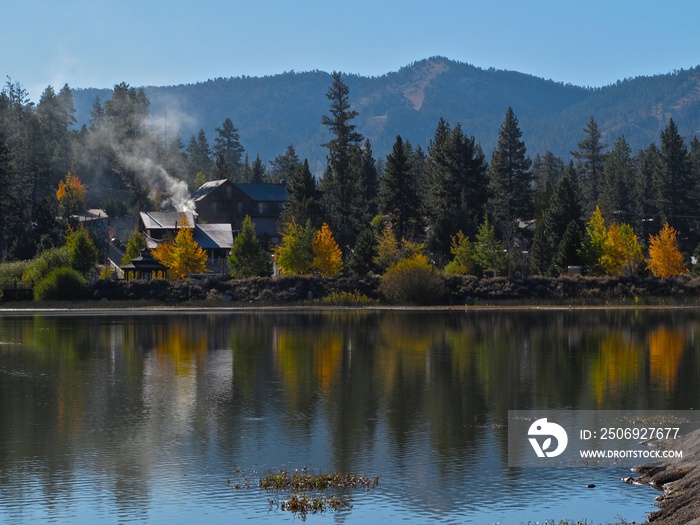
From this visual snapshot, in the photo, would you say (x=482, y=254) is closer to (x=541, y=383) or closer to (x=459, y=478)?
(x=541, y=383)

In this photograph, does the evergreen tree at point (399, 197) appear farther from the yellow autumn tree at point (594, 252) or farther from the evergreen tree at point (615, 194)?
the evergreen tree at point (615, 194)

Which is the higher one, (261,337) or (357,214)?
(357,214)

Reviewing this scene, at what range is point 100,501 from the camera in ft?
80.1

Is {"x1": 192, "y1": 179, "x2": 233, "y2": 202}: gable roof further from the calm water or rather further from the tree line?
the calm water

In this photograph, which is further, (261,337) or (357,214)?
(357,214)

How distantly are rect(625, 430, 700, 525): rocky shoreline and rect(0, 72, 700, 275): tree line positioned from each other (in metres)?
80.1

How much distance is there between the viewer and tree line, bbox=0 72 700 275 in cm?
11075

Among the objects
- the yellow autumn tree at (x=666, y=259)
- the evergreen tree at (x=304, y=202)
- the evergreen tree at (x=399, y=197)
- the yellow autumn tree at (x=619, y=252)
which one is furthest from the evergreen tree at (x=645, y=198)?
the evergreen tree at (x=304, y=202)

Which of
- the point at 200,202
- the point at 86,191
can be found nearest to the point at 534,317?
A: the point at 200,202

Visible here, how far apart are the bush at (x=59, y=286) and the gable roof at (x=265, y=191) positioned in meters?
58.8

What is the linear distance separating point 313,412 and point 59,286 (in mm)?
68153

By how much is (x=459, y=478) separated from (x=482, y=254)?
80.9m

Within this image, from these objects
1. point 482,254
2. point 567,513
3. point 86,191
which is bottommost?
point 567,513

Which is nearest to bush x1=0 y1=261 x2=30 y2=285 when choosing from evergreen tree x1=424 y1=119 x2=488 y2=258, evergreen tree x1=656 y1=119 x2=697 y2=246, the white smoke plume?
evergreen tree x1=424 y1=119 x2=488 y2=258
